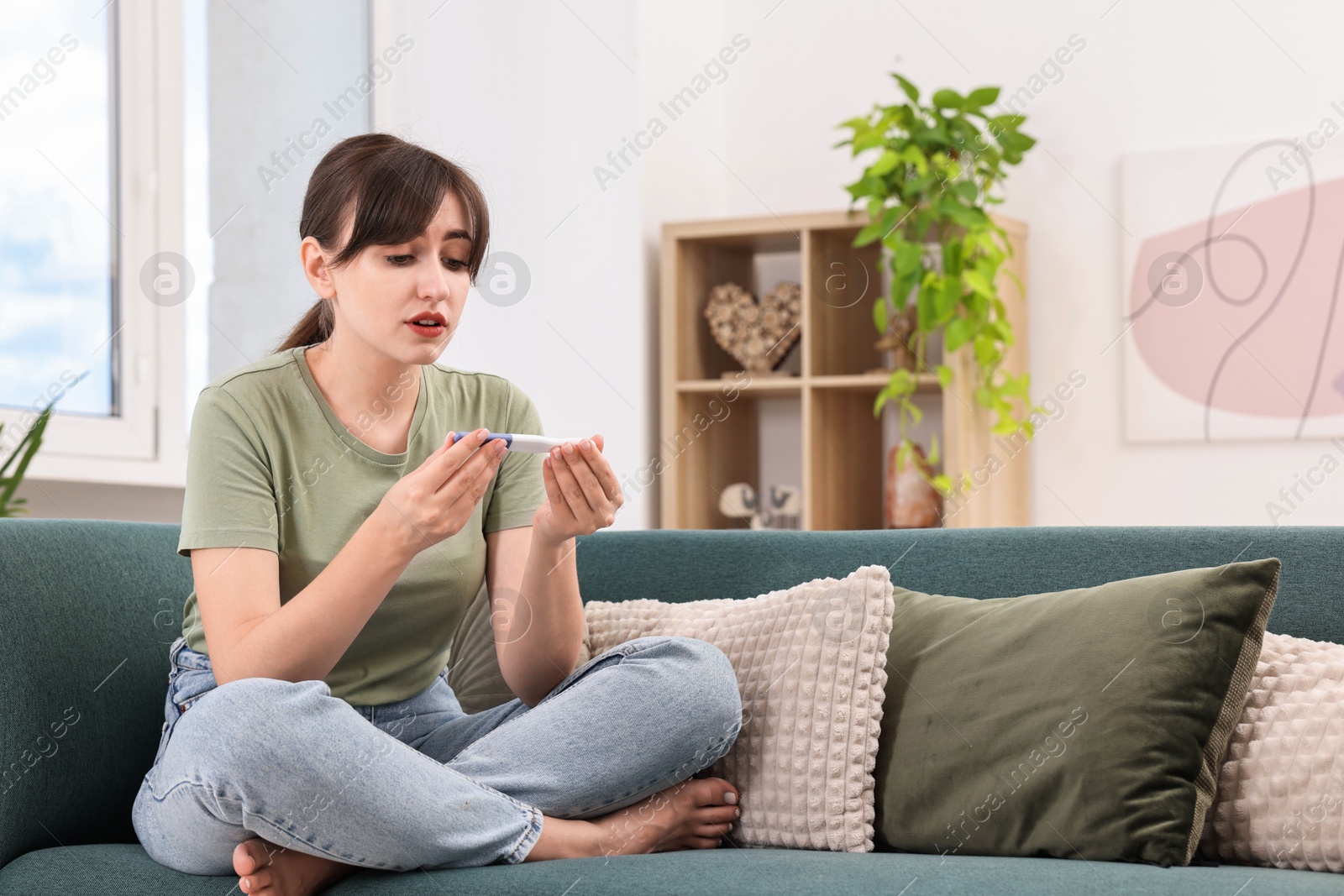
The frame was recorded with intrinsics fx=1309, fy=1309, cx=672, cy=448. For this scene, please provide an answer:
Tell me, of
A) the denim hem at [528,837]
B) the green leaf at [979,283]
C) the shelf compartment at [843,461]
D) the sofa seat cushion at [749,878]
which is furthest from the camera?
the shelf compartment at [843,461]

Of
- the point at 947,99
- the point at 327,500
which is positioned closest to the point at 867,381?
the point at 947,99

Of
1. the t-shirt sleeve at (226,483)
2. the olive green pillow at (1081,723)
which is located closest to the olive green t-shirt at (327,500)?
the t-shirt sleeve at (226,483)

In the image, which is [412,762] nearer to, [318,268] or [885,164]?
[318,268]

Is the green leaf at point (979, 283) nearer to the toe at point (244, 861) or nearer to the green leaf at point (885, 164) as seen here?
the green leaf at point (885, 164)

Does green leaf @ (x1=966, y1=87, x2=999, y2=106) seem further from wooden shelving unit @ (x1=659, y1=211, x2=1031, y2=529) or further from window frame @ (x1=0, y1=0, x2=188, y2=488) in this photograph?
window frame @ (x1=0, y1=0, x2=188, y2=488)

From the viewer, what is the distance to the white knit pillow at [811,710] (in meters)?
1.40

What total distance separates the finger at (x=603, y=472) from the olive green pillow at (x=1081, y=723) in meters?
0.39

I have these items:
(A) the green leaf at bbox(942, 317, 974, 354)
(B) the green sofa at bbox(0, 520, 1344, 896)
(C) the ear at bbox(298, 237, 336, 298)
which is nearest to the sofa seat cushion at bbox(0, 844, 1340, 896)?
(B) the green sofa at bbox(0, 520, 1344, 896)

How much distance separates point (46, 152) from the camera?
241 centimetres

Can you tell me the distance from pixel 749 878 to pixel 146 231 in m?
1.95

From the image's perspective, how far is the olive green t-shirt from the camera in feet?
4.58

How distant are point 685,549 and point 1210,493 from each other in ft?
5.65

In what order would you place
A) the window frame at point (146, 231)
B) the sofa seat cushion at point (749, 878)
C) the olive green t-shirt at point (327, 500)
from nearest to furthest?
the sofa seat cushion at point (749, 878), the olive green t-shirt at point (327, 500), the window frame at point (146, 231)

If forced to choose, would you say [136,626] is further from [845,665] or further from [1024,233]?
[1024,233]
